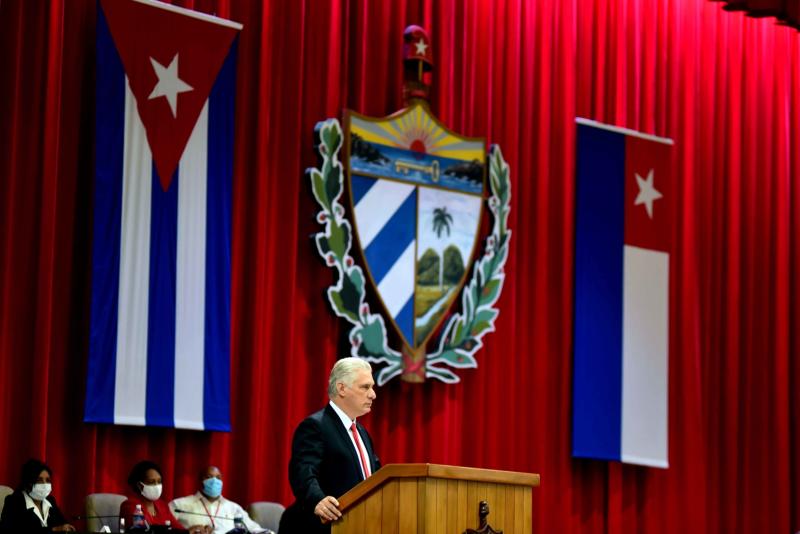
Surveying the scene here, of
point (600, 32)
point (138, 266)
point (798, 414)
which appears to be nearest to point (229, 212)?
point (138, 266)

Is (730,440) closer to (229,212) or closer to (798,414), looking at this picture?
(798,414)

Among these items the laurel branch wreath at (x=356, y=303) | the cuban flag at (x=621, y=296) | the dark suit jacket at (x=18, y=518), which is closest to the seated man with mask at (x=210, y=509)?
the dark suit jacket at (x=18, y=518)

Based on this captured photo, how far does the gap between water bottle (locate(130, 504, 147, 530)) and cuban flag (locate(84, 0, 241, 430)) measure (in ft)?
2.25

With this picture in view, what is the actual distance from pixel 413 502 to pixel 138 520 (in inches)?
116

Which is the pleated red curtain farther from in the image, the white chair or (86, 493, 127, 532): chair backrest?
(86, 493, 127, 532): chair backrest

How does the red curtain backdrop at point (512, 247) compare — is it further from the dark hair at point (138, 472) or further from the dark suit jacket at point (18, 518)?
the dark suit jacket at point (18, 518)

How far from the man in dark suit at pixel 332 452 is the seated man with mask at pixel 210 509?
245 centimetres

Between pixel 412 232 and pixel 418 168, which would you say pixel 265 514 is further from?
pixel 418 168

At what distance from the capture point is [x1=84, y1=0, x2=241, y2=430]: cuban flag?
720cm

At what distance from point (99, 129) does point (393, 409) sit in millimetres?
2780

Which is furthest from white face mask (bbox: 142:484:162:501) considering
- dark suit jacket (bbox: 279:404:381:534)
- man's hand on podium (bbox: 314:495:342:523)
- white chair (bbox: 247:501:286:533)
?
man's hand on podium (bbox: 314:495:342:523)

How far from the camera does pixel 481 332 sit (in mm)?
8758

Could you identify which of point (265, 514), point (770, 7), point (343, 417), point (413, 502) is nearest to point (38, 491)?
point (265, 514)

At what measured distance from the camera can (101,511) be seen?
22.2 feet
